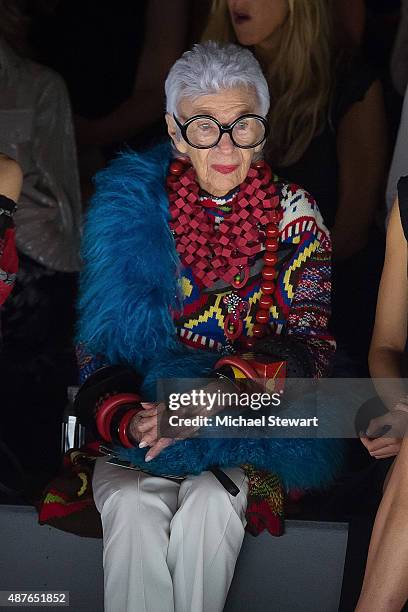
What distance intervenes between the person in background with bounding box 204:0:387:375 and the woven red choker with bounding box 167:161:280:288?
1.59ft

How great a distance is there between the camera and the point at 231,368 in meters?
2.96

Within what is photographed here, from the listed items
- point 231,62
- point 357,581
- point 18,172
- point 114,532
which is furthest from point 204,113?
point 357,581

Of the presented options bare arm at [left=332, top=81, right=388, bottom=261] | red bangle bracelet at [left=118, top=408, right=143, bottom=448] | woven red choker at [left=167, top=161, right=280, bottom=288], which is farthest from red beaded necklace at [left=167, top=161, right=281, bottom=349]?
bare arm at [left=332, top=81, right=388, bottom=261]

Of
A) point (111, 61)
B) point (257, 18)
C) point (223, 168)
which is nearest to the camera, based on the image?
point (223, 168)

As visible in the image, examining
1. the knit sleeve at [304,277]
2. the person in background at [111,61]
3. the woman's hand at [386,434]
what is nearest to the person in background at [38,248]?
the person in background at [111,61]

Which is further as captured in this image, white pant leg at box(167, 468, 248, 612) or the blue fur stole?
the blue fur stole

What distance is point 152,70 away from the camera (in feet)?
12.4

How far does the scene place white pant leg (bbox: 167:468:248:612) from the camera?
2.85 meters

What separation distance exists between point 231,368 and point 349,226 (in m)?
0.95

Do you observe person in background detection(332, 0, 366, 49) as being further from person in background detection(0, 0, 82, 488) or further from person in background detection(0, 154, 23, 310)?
person in background detection(0, 154, 23, 310)

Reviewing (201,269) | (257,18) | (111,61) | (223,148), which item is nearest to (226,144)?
(223,148)

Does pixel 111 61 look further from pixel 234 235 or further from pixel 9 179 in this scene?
pixel 234 235

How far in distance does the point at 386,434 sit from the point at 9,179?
1.15m

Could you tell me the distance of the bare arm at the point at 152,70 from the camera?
3.75 m
